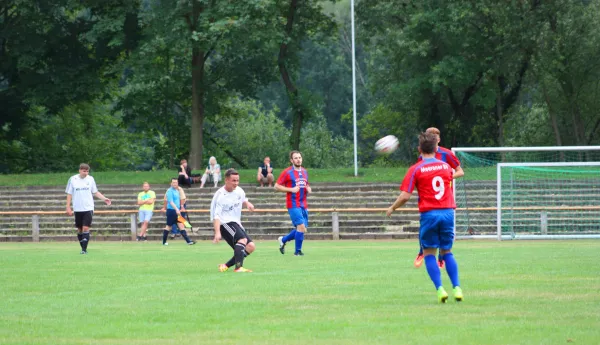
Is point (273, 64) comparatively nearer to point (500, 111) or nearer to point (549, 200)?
→ point (500, 111)

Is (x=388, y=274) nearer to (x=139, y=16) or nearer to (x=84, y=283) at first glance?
(x=84, y=283)

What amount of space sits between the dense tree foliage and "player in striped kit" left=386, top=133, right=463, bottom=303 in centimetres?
3185

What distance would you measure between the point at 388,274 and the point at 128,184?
2859 cm

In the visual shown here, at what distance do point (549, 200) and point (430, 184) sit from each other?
72.2 feet

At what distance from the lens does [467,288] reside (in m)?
12.2

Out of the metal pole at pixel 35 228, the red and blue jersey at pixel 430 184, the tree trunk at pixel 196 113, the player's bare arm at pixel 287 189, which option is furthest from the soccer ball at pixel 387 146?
the tree trunk at pixel 196 113

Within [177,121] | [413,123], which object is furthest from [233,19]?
[413,123]

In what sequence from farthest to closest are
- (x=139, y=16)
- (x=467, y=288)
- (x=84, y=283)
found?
(x=139, y=16) → (x=84, y=283) → (x=467, y=288)

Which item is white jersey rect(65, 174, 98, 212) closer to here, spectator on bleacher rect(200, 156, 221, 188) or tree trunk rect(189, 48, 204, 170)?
spectator on bleacher rect(200, 156, 221, 188)

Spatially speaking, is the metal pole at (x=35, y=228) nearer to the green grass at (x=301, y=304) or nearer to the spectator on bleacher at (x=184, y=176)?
the spectator on bleacher at (x=184, y=176)

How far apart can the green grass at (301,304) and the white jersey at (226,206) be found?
36.5 inches

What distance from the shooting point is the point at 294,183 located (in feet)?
67.6

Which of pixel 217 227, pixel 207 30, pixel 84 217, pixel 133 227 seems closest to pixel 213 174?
pixel 133 227

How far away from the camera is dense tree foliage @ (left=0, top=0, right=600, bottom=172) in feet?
145
